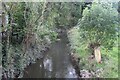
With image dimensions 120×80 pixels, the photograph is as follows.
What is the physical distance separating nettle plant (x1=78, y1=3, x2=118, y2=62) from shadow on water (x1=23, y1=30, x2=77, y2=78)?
1.75 m

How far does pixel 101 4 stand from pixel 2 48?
13.0 feet

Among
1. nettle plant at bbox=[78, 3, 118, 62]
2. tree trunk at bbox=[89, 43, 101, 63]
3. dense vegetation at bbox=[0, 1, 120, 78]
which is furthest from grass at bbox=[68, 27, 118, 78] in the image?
nettle plant at bbox=[78, 3, 118, 62]

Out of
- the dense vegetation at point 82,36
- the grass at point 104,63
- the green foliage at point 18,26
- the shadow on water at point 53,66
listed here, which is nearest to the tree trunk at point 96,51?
the dense vegetation at point 82,36

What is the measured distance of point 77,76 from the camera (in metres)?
10.1

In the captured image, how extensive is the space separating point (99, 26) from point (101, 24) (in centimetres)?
11

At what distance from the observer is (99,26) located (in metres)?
9.08

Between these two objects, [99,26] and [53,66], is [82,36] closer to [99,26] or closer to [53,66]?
[99,26]

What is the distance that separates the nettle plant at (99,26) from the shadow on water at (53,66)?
1745 millimetres

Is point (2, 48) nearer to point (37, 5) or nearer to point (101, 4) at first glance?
point (37, 5)

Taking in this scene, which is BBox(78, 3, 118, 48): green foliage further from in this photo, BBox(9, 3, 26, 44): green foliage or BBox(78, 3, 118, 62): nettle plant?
BBox(9, 3, 26, 44): green foliage

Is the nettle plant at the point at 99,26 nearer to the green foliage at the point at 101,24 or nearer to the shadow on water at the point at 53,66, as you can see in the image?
the green foliage at the point at 101,24

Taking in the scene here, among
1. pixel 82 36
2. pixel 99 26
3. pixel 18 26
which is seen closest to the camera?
pixel 99 26

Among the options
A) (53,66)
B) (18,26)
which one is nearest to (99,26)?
(18,26)

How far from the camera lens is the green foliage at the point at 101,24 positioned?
353 inches
